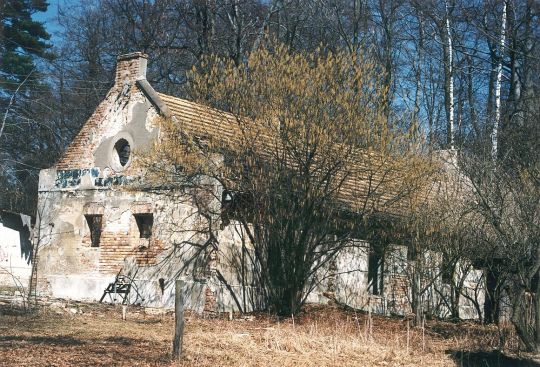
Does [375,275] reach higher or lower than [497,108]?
lower

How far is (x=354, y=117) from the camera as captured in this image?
18.6 meters

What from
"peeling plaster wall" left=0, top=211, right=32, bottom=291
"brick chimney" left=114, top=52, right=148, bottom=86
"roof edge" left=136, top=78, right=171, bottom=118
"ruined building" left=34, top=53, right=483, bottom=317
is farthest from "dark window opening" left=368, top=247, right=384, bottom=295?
"peeling plaster wall" left=0, top=211, right=32, bottom=291

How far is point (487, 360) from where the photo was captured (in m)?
13.6

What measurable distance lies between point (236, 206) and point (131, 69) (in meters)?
6.14

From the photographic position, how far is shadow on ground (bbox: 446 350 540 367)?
1322 centimetres

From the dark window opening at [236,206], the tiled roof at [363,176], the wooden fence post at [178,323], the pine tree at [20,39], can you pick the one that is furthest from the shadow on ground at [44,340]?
the pine tree at [20,39]

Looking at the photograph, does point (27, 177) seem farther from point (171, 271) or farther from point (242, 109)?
point (242, 109)

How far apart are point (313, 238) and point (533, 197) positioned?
5837 mm

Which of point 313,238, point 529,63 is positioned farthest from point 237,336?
point 529,63

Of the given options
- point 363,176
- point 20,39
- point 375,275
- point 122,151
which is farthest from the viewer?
point 20,39

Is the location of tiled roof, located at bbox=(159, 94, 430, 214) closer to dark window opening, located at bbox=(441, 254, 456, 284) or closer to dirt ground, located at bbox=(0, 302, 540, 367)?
dark window opening, located at bbox=(441, 254, 456, 284)

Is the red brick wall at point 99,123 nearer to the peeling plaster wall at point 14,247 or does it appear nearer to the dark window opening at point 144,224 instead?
the dark window opening at point 144,224

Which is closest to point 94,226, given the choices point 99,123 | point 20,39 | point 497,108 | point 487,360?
point 99,123

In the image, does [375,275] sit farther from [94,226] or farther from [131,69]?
[131,69]
